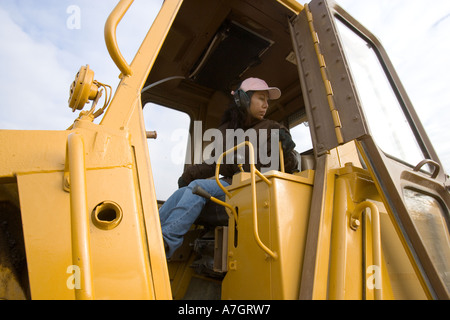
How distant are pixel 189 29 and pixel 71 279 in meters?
2.28

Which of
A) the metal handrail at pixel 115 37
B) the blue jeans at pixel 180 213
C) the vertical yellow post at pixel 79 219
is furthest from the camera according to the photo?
the blue jeans at pixel 180 213

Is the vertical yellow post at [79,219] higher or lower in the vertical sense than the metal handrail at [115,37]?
lower

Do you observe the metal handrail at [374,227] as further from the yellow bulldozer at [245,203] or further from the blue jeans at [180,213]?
the blue jeans at [180,213]

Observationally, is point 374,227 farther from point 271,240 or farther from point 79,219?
point 79,219

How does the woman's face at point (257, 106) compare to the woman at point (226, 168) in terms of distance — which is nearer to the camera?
the woman at point (226, 168)

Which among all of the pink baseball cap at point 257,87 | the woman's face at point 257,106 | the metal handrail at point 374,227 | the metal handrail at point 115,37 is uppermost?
the pink baseball cap at point 257,87

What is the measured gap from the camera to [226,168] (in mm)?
1930

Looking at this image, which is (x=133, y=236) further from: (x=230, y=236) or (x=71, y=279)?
(x=230, y=236)

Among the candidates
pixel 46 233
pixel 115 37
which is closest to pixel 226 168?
pixel 115 37

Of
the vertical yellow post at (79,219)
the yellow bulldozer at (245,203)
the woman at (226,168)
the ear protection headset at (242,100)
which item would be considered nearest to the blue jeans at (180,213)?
the woman at (226,168)

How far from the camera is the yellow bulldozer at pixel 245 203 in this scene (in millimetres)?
720

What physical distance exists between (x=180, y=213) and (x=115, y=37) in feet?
3.41
